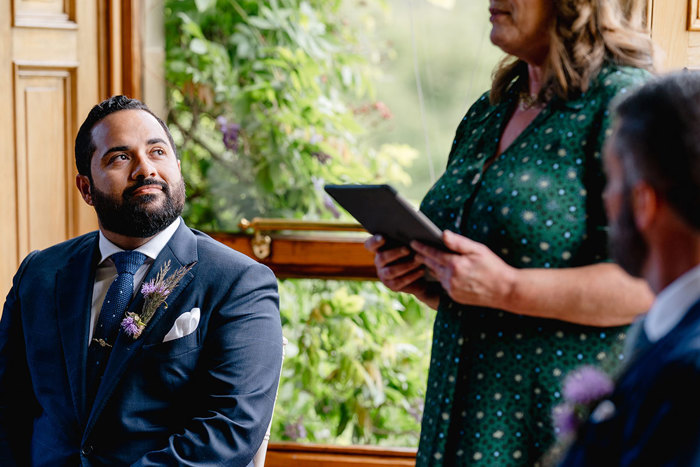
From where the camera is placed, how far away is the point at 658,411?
72 cm

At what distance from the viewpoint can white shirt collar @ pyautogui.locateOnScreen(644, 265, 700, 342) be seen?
2.51 ft

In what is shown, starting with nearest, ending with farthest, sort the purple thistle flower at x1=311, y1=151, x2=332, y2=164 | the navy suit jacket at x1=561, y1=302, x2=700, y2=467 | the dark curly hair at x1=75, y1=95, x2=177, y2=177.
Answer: the navy suit jacket at x1=561, y1=302, x2=700, y2=467
the dark curly hair at x1=75, y1=95, x2=177, y2=177
the purple thistle flower at x1=311, y1=151, x2=332, y2=164

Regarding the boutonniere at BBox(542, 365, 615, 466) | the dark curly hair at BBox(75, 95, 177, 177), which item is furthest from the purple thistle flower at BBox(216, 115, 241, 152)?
the boutonniere at BBox(542, 365, 615, 466)

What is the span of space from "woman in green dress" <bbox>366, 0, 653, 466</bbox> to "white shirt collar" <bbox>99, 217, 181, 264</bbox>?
62cm

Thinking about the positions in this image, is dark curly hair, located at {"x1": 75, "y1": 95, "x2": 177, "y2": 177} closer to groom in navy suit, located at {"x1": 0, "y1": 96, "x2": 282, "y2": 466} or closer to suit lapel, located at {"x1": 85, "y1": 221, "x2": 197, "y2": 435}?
groom in navy suit, located at {"x1": 0, "y1": 96, "x2": 282, "y2": 466}

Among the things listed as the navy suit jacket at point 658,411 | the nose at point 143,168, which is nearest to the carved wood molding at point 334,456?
the nose at point 143,168

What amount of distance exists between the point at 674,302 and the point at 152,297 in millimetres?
1185

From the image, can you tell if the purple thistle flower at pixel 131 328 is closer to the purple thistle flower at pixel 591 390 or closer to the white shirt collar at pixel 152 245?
the white shirt collar at pixel 152 245

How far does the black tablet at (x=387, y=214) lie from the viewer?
1363 millimetres

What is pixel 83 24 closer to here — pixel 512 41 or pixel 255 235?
pixel 255 235

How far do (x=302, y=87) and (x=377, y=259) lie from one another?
5.47ft

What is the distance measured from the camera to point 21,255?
9.33ft

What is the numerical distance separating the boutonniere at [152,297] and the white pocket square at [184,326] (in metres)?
0.06

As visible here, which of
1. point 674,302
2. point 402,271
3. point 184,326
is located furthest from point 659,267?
point 184,326
